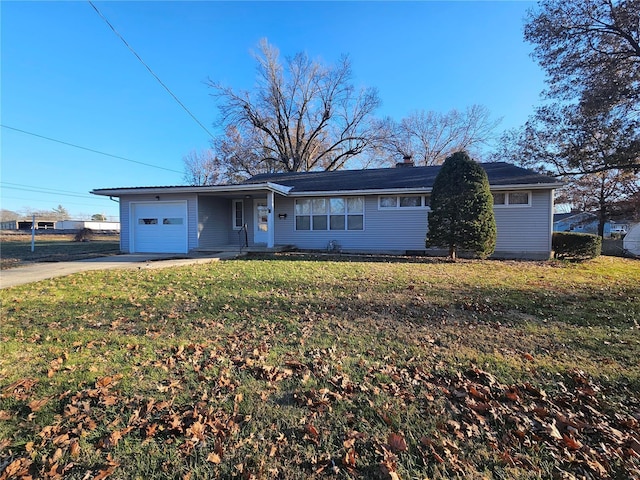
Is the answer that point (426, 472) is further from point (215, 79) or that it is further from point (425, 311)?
point (215, 79)

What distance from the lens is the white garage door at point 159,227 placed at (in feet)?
44.9

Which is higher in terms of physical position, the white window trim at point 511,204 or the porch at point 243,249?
the white window trim at point 511,204

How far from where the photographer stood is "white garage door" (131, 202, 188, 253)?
539 inches

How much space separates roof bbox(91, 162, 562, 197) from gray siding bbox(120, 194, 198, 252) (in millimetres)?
499

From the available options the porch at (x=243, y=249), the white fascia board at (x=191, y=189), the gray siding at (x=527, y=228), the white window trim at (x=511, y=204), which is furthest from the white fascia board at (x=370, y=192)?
the gray siding at (x=527, y=228)

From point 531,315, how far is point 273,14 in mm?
15313

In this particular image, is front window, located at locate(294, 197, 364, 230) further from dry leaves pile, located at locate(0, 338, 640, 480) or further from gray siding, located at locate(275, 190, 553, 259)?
dry leaves pile, located at locate(0, 338, 640, 480)

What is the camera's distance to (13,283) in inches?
261

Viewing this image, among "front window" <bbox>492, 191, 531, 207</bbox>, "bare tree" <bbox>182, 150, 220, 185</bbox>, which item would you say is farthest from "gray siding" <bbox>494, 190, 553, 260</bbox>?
"bare tree" <bbox>182, 150, 220, 185</bbox>

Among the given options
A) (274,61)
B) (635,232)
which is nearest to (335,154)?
(274,61)

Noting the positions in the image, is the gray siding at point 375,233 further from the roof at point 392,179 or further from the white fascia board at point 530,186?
the white fascia board at point 530,186

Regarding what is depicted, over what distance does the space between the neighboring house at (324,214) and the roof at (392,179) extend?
0.04 meters

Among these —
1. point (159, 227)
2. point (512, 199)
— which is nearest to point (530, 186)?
point (512, 199)

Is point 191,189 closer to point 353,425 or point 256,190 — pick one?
point 256,190
